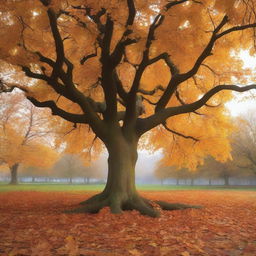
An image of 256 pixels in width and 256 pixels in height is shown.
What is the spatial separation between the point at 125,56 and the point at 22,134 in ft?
81.7

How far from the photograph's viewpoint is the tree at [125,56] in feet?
27.1

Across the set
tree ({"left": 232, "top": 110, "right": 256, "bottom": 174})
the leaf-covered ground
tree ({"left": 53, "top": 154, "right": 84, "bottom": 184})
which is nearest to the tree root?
the leaf-covered ground

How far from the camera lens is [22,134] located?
32688 mm

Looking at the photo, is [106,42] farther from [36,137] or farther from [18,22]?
[36,137]

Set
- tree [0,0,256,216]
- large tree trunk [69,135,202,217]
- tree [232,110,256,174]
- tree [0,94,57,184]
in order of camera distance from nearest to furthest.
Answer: tree [0,0,256,216] < large tree trunk [69,135,202,217] < tree [0,94,57,184] < tree [232,110,256,174]

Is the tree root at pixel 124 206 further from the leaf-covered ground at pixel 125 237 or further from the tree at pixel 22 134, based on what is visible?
the tree at pixel 22 134

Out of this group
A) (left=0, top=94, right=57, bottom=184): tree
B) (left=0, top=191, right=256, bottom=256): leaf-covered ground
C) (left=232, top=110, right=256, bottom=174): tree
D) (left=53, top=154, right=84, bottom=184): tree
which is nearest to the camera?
(left=0, top=191, right=256, bottom=256): leaf-covered ground

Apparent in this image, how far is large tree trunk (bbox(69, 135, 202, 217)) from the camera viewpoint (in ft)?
29.3

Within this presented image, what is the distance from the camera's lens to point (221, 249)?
436 cm

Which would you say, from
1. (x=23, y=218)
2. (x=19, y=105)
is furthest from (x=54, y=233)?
(x=19, y=105)

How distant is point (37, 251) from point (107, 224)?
2563 mm

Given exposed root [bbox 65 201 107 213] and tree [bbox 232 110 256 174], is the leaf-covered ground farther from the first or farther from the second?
tree [bbox 232 110 256 174]

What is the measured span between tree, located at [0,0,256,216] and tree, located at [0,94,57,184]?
1883 centimetres

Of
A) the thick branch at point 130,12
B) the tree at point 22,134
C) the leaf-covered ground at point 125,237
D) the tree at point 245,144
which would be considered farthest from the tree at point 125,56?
the tree at point 245,144
